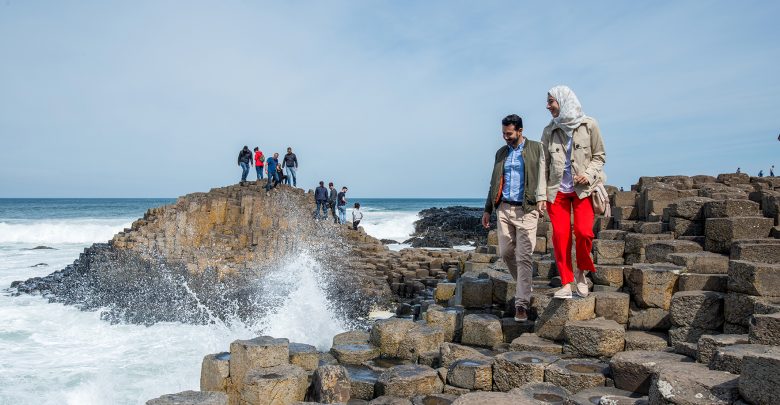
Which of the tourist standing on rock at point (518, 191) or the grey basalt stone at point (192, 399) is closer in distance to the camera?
the grey basalt stone at point (192, 399)

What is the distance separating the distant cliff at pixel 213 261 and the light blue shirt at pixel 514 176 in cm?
945

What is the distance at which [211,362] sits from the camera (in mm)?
6535

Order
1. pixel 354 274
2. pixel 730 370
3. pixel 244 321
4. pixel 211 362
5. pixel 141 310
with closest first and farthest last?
pixel 730 370 → pixel 211 362 → pixel 244 321 → pixel 141 310 → pixel 354 274

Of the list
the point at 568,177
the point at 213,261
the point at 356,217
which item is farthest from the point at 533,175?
the point at 356,217

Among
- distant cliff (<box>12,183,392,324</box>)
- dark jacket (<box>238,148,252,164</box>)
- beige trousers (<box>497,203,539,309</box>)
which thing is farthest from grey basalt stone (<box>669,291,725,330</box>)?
dark jacket (<box>238,148,252,164</box>)

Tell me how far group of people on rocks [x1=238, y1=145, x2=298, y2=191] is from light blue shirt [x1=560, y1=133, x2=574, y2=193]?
2070 cm

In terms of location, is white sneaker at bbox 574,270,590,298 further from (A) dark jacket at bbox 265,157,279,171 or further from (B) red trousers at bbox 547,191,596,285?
(A) dark jacket at bbox 265,157,279,171

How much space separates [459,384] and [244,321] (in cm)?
1009

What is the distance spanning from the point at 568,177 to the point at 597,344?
1.77m

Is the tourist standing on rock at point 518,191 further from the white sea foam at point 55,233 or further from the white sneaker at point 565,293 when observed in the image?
the white sea foam at point 55,233

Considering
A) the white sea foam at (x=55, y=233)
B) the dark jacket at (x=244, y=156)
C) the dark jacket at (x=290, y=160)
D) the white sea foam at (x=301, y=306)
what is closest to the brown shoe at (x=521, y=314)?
the white sea foam at (x=301, y=306)

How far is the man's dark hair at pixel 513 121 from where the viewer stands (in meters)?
6.01

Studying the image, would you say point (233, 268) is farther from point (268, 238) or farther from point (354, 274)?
point (354, 274)

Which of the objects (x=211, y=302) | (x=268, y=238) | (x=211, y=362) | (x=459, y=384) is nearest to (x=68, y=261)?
(x=268, y=238)
